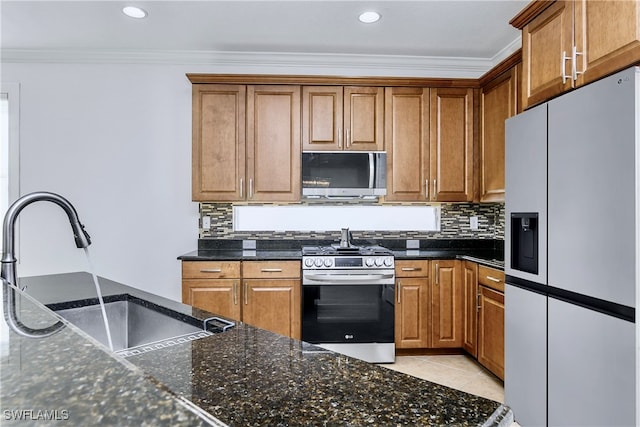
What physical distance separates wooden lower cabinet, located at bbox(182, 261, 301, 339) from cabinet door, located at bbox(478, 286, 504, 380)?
4.67ft

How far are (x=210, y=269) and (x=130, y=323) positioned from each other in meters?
1.60

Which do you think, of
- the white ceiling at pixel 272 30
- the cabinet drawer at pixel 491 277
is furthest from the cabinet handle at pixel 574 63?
the cabinet drawer at pixel 491 277

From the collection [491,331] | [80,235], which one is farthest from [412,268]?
[80,235]

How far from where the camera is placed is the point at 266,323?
10.1 feet

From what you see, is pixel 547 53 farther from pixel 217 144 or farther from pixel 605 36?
pixel 217 144

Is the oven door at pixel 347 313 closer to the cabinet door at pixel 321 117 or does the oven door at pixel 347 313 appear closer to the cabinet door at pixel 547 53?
the cabinet door at pixel 321 117

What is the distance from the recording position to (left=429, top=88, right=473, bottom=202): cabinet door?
3.44 m

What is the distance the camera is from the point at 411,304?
321 cm

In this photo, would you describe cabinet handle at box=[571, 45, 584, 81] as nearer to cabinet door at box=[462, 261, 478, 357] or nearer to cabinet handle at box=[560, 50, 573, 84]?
cabinet handle at box=[560, 50, 573, 84]

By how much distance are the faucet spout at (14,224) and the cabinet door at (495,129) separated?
2.89m

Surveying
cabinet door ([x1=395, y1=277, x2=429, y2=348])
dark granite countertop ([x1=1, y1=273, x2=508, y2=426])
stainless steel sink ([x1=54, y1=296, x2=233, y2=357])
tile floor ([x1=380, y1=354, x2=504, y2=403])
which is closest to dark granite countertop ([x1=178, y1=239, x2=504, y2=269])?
cabinet door ([x1=395, y1=277, x2=429, y2=348])

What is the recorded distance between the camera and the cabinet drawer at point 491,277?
2.67 metres

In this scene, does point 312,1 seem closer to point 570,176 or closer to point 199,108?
point 199,108

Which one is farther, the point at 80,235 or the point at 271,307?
the point at 271,307
